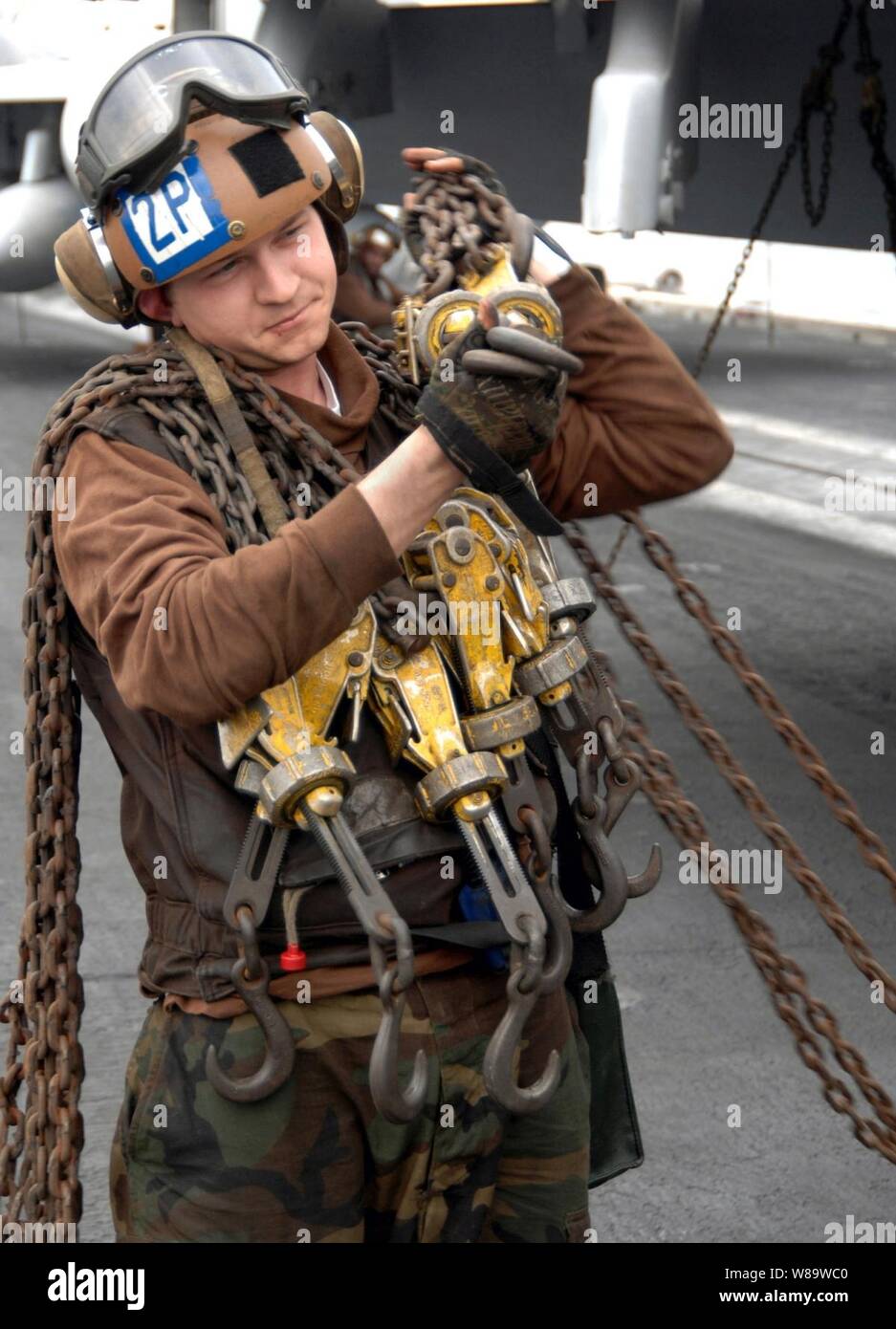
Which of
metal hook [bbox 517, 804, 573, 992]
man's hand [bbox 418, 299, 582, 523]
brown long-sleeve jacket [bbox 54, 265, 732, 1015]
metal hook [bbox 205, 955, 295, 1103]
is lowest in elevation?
metal hook [bbox 205, 955, 295, 1103]

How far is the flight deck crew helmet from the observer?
6.66 feet

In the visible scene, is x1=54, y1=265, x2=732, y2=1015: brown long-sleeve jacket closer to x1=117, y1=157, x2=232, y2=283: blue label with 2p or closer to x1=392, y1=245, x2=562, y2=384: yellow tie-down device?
x1=392, y1=245, x2=562, y2=384: yellow tie-down device

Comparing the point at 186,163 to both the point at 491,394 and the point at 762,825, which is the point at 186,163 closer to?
the point at 491,394

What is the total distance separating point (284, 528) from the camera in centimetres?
191

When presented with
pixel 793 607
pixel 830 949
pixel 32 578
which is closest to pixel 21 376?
pixel 793 607

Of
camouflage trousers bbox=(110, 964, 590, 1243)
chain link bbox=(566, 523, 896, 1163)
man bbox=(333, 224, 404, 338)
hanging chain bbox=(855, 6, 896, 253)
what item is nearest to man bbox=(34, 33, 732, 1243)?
camouflage trousers bbox=(110, 964, 590, 1243)

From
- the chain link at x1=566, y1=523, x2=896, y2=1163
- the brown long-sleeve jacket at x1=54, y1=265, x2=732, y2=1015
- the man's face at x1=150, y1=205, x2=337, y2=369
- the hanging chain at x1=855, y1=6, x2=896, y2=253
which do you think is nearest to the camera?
the brown long-sleeve jacket at x1=54, y1=265, x2=732, y2=1015

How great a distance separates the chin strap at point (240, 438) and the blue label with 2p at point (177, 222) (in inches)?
4.7

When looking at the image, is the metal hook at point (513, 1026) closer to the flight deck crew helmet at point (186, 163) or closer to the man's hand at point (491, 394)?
the man's hand at point (491, 394)

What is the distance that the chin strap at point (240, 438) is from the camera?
6.80ft

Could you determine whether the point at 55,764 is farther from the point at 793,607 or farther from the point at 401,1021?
the point at 793,607

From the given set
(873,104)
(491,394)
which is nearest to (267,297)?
(491,394)

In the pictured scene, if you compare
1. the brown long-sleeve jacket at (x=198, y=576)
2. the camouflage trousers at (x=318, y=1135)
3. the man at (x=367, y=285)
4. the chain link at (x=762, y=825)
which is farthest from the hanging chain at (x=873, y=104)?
the camouflage trousers at (x=318, y=1135)

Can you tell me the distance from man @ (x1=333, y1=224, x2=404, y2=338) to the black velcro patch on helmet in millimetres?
2881
